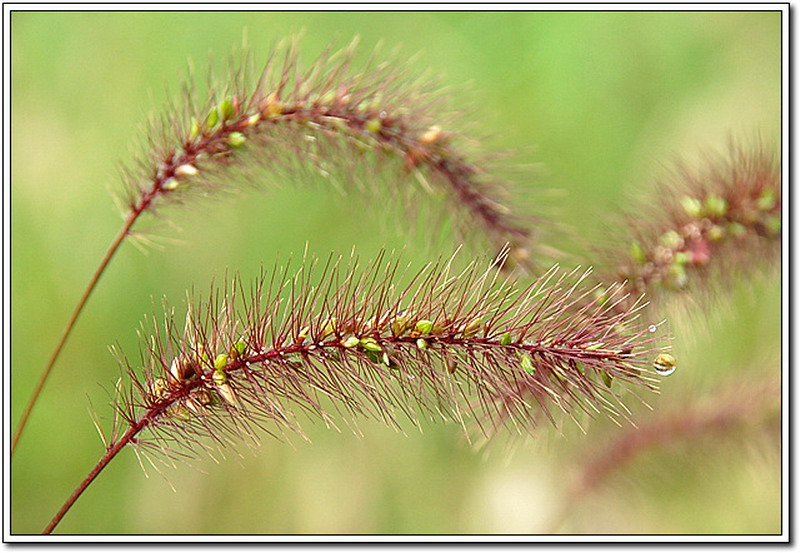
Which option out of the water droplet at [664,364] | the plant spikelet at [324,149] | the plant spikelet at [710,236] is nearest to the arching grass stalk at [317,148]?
the plant spikelet at [324,149]

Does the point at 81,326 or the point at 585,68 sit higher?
the point at 585,68

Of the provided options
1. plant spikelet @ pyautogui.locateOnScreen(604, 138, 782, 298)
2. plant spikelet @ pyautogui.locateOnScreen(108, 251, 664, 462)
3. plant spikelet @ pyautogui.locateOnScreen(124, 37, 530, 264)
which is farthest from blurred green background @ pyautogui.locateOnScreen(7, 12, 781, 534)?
plant spikelet @ pyautogui.locateOnScreen(108, 251, 664, 462)

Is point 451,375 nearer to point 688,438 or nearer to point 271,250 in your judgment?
point 688,438

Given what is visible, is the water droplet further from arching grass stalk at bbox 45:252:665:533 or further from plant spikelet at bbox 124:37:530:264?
plant spikelet at bbox 124:37:530:264

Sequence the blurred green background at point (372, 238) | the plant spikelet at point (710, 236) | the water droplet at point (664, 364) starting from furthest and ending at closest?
the blurred green background at point (372, 238) → the plant spikelet at point (710, 236) → the water droplet at point (664, 364)

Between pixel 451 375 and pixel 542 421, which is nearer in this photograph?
pixel 451 375

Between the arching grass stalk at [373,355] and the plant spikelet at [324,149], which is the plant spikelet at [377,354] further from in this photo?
the plant spikelet at [324,149]

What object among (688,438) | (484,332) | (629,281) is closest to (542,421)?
(629,281)
